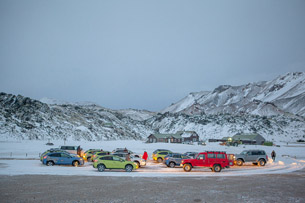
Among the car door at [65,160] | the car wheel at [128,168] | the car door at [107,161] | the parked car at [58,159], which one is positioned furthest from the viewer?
the car door at [65,160]

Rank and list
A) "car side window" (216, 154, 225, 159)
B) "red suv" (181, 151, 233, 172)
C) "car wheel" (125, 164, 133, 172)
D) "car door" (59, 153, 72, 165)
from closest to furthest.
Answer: "car wheel" (125, 164, 133, 172) → "red suv" (181, 151, 233, 172) → "car side window" (216, 154, 225, 159) → "car door" (59, 153, 72, 165)

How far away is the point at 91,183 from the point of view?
599 inches

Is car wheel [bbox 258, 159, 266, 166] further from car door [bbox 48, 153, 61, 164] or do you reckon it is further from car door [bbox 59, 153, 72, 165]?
car door [bbox 48, 153, 61, 164]

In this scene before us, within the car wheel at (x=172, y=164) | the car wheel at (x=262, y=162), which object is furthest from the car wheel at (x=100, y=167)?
the car wheel at (x=262, y=162)

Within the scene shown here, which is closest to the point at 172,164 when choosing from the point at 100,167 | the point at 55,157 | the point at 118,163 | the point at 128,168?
the point at 128,168

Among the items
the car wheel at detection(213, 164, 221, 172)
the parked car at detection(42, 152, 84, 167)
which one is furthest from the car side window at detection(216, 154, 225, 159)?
the parked car at detection(42, 152, 84, 167)

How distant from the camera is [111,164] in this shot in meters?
21.3

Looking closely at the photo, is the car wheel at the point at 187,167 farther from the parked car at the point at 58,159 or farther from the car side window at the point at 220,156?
the parked car at the point at 58,159

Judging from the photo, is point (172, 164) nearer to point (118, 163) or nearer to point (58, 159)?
point (118, 163)

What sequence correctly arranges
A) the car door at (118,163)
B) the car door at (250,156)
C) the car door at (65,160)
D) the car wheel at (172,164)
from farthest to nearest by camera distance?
the car door at (250,156)
the car wheel at (172,164)
the car door at (65,160)
the car door at (118,163)

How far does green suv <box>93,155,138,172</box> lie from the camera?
20922 millimetres

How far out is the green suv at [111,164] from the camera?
2092 centimetres

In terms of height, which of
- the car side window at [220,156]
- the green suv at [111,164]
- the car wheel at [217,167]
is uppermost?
the car side window at [220,156]

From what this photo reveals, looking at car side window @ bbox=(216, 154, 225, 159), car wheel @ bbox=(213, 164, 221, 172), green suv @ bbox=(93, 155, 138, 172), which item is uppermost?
car side window @ bbox=(216, 154, 225, 159)
